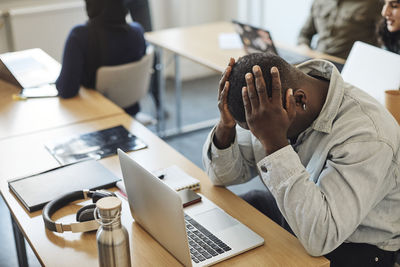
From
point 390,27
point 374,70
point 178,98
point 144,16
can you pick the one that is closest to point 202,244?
point 374,70

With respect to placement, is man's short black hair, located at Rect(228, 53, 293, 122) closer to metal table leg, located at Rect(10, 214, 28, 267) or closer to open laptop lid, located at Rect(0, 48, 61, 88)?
metal table leg, located at Rect(10, 214, 28, 267)

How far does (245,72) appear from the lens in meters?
1.37

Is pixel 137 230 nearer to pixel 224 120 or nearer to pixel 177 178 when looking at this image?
pixel 177 178

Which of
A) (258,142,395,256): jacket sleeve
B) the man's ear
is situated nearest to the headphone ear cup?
(258,142,395,256): jacket sleeve

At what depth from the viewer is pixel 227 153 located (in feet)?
5.42

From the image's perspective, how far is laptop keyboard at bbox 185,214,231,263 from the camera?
4.51 ft

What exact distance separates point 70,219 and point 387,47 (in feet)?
6.62

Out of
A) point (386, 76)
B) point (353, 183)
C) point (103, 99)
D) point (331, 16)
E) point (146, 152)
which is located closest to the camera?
point (353, 183)

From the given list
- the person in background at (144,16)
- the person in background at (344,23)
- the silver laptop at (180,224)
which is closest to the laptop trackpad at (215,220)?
the silver laptop at (180,224)

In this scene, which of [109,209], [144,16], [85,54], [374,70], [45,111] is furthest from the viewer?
[144,16]

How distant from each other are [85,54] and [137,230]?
1.41m

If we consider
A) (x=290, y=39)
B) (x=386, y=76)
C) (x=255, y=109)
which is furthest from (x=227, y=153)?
(x=290, y=39)

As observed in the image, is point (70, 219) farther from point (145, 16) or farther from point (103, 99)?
point (145, 16)

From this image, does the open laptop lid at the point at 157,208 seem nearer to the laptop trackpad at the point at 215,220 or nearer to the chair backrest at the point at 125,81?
the laptop trackpad at the point at 215,220
